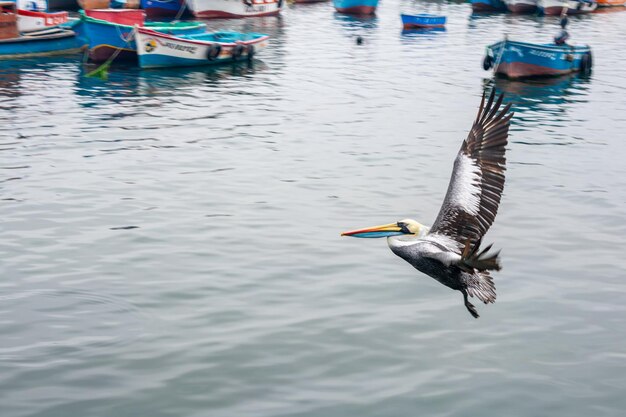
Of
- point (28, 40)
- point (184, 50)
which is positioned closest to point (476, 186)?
point (184, 50)

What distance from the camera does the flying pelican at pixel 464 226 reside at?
27.7 ft

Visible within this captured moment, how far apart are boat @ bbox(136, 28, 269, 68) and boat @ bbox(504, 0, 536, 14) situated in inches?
1404

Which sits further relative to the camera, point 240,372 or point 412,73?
point 412,73

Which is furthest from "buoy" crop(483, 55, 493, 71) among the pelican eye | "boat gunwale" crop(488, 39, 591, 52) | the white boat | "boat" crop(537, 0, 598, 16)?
"boat" crop(537, 0, 598, 16)

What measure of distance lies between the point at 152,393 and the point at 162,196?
8424mm

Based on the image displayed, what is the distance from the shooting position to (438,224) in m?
9.07

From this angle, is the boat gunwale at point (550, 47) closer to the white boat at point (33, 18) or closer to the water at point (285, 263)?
the water at point (285, 263)

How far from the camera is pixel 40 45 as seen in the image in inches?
1470

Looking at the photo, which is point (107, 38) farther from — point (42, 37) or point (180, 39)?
point (42, 37)

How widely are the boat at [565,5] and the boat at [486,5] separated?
3591mm

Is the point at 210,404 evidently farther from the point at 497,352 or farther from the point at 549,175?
the point at 549,175

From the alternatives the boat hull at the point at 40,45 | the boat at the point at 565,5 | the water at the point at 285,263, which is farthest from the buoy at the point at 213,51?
the boat at the point at 565,5

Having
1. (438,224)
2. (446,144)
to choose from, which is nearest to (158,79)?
(446,144)

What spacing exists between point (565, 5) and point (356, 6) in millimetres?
16090
